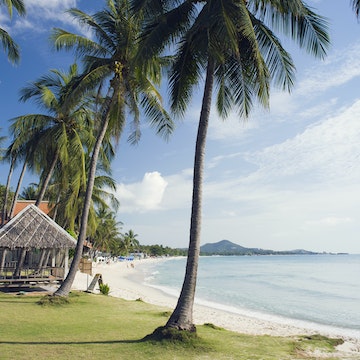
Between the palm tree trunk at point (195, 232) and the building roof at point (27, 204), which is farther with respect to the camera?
the building roof at point (27, 204)

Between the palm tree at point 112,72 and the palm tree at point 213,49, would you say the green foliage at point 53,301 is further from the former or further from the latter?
the palm tree at point 213,49

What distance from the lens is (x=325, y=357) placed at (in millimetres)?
7566

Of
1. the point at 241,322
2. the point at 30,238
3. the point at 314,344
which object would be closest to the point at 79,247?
the point at 30,238

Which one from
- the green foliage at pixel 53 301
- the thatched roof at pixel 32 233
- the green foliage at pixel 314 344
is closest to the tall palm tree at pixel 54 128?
the thatched roof at pixel 32 233

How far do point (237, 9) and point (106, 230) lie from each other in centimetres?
6011

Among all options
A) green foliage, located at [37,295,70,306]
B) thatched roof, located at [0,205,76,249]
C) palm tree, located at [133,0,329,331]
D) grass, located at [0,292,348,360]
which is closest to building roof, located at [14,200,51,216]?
thatched roof, located at [0,205,76,249]

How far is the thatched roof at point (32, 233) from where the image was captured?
546 inches

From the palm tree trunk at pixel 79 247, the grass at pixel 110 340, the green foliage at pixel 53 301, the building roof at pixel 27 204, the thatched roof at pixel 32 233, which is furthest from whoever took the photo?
the building roof at pixel 27 204

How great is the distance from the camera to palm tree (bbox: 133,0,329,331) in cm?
785

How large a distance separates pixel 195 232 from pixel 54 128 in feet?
36.8

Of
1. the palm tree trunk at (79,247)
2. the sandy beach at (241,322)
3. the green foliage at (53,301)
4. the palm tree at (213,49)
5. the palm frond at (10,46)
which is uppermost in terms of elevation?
the palm frond at (10,46)

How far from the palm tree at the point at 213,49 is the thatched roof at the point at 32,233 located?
8.21 m

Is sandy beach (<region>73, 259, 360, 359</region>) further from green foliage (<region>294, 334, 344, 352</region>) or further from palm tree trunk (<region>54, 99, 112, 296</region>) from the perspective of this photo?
palm tree trunk (<region>54, 99, 112, 296</region>)

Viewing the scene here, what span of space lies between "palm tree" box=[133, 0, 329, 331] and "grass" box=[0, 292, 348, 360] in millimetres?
799
